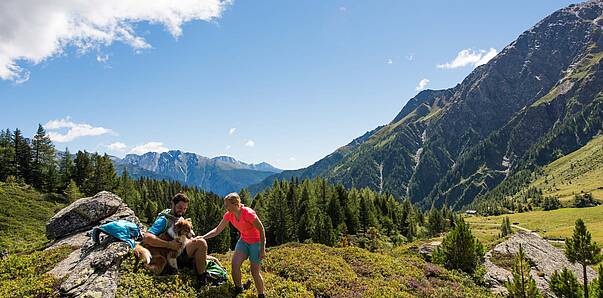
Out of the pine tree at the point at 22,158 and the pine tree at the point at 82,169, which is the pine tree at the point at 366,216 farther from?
the pine tree at the point at 22,158

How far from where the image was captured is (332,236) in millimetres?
71375

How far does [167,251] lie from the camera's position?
42.9ft

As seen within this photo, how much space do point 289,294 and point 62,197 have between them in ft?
306

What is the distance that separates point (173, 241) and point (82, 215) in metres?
12.8

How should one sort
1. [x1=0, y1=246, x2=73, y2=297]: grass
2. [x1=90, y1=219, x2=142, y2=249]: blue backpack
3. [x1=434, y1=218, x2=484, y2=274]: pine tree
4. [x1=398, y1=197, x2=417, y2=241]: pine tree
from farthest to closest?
[x1=398, y1=197, x2=417, y2=241]: pine tree, [x1=434, y1=218, x2=484, y2=274]: pine tree, [x1=90, y1=219, x2=142, y2=249]: blue backpack, [x1=0, y1=246, x2=73, y2=297]: grass

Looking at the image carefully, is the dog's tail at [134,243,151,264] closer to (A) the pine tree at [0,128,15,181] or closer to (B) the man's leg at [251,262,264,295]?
(B) the man's leg at [251,262,264,295]

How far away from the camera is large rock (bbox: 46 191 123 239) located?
2145 centimetres

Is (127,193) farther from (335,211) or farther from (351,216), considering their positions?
(351,216)

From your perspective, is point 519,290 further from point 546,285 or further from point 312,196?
point 312,196

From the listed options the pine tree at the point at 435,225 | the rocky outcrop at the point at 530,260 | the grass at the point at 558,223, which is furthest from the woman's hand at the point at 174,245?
the grass at the point at 558,223

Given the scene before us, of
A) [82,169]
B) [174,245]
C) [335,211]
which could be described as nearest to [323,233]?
[335,211]

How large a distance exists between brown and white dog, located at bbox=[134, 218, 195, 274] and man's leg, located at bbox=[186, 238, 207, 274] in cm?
25

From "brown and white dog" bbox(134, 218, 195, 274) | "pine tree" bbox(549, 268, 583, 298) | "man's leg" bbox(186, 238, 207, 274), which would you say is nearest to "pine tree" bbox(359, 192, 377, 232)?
"pine tree" bbox(549, 268, 583, 298)

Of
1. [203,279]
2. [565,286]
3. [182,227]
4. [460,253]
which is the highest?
[182,227]
